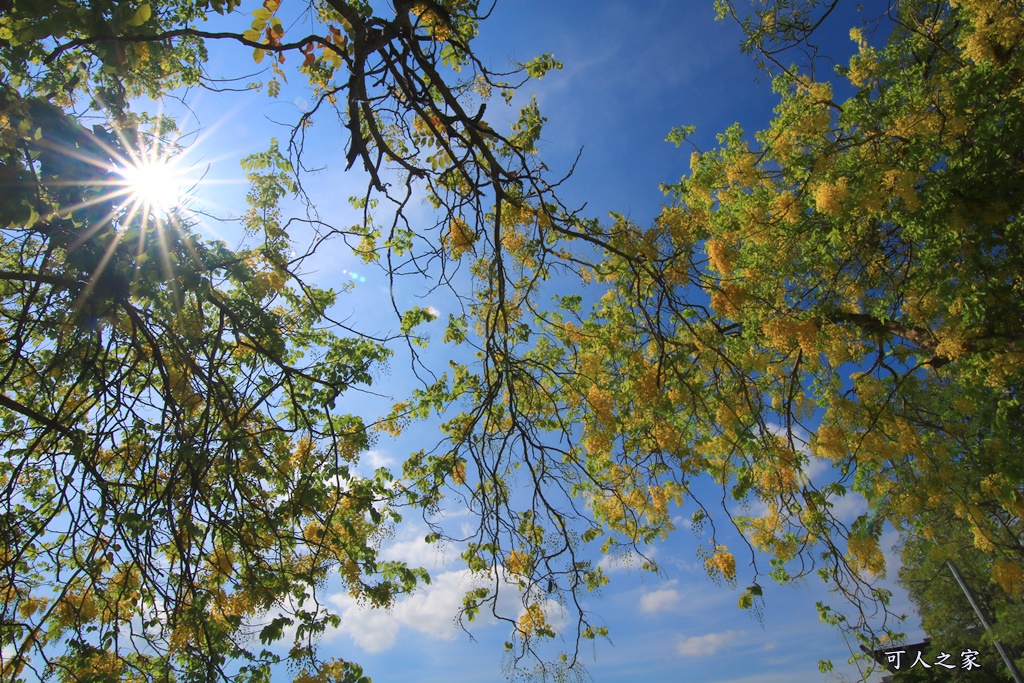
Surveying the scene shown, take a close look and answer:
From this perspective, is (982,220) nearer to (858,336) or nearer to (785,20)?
(858,336)

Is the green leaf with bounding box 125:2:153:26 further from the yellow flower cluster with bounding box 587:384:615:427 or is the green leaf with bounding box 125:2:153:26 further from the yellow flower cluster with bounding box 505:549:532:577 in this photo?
the yellow flower cluster with bounding box 587:384:615:427

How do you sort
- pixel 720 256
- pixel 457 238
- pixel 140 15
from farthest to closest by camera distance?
pixel 720 256 < pixel 457 238 < pixel 140 15

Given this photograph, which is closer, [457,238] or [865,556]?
[457,238]

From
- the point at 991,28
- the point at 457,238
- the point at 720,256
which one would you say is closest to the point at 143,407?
the point at 457,238

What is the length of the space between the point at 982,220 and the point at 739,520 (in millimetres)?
3403

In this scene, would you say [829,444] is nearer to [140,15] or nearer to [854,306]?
[854,306]

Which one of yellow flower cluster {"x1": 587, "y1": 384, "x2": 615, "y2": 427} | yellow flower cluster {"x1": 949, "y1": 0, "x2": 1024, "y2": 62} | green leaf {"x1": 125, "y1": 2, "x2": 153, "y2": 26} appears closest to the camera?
green leaf {"x1": 125, "y1": 2, "x2": 153, "y2": 26}

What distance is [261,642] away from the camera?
3193mm

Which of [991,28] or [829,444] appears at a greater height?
[991,28]

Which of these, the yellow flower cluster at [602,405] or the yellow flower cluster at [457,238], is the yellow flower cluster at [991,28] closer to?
the yellow flower cluster at [602,405]

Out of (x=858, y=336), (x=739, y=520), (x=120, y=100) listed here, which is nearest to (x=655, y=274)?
(x=120, y=100)

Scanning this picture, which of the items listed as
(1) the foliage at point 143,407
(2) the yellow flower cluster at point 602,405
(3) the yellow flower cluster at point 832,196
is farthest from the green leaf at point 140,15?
(3) the yellow flower cluster at point 832,196

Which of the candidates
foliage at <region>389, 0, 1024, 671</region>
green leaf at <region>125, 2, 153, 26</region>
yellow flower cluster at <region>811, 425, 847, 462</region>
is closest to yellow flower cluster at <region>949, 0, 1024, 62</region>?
foliage at <region>389, 0, 1024, 671</region>

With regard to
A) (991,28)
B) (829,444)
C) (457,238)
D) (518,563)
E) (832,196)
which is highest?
(991,28)
